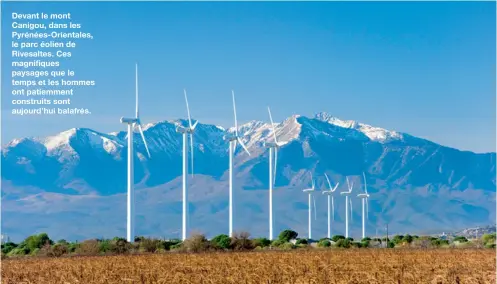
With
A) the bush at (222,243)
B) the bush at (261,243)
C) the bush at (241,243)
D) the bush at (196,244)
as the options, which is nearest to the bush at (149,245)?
the bush at (196,244)

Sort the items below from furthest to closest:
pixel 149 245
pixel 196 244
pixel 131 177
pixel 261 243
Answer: pixel 261 243 < pixel 131 177 < pixel 149 245 < pixel 196 244

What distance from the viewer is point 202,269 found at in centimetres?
6581

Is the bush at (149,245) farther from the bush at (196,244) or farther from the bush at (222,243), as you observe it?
the bush at (222,243)

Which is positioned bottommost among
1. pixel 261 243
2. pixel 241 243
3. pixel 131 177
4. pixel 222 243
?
pixel 261 243

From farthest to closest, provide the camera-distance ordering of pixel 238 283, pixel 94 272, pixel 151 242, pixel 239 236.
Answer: pixel 239 236
pixel 151 242
pixel 94 272
pixel 238 283

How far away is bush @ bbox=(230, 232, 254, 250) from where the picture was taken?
12388 cm

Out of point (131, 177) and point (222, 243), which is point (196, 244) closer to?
point (222, 243)

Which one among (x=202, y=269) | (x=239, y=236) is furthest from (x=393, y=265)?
(x=239, y=236)

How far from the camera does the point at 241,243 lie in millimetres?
125250

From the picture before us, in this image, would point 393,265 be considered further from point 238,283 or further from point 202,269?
point 238,283

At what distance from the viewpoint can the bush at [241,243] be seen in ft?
406

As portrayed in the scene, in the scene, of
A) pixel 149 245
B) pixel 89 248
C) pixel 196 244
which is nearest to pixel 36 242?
pixel 149 245

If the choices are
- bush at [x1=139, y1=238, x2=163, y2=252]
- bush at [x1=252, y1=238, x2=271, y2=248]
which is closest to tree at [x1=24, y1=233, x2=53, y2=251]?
bush at [x1=139, y1=238, x2=163, y2=252]

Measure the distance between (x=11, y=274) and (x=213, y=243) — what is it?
55.8 meters
